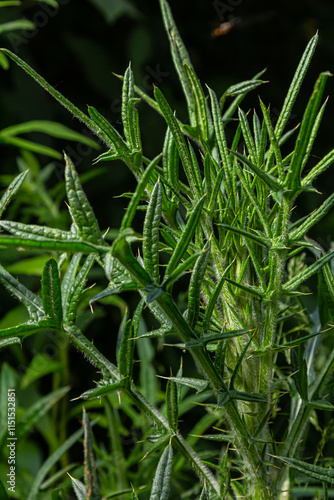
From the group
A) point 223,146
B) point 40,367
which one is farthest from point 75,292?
point 40,367

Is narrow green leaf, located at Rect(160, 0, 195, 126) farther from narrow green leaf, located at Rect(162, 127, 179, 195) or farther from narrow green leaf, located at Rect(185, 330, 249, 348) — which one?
narrow green leaf, located at Rect(185, 330, 249, 348)

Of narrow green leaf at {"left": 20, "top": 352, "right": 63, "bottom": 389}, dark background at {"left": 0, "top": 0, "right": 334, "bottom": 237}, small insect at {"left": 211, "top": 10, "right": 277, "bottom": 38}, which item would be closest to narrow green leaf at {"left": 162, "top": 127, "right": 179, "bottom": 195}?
small insect at {"left": 211, "top": 10, "right": 277, "bottom": 38}

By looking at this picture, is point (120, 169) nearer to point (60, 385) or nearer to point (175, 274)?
point (60, 385)

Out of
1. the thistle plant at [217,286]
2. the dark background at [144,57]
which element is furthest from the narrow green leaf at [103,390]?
the dark background at [144,57]

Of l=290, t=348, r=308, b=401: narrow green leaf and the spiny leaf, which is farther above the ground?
the spiny leaf

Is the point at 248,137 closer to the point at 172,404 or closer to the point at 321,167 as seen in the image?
the point at 321,167

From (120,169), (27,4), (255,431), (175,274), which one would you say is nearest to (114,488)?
(255,431)
